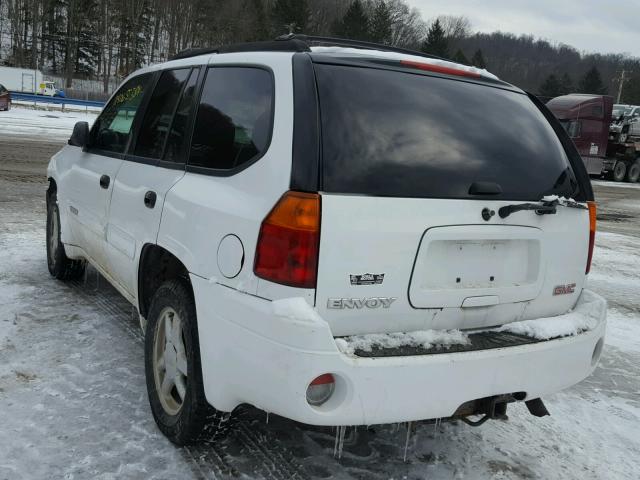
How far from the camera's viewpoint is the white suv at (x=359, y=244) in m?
2.24

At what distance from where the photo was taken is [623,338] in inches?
200

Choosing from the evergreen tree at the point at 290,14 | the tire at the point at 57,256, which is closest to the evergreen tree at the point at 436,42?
the evergreen tree at the point at 290,14

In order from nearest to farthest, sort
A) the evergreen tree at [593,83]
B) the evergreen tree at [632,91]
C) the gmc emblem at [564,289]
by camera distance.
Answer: the gmc emblem at [564,289], the evergreen tree at [632,91], the evergreen tree at [593,83]

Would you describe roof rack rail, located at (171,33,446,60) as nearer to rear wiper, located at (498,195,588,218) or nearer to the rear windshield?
the rear windshield

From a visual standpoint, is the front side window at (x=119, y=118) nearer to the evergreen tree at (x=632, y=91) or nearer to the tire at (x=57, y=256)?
the tire at (x=57, y=256)

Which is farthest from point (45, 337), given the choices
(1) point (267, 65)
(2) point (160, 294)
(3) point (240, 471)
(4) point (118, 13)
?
(4) point (118, 13)

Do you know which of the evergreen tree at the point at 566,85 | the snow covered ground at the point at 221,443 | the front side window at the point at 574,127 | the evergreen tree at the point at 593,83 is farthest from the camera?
the evergreen tree at the point at 593,83

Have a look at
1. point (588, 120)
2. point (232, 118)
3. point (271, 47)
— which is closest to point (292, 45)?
point (271, 47)

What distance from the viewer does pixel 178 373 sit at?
2865mm

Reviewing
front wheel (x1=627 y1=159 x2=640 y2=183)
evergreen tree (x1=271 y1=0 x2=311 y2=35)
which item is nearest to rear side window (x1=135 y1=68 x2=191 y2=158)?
front wheel (x1=627 y1=159 x2=640 y2=183)

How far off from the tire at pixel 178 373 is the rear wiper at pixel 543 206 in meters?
1.48

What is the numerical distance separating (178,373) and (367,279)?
1153mm

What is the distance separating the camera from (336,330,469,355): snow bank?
7.45 feet

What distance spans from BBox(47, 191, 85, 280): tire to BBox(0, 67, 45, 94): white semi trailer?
52.9 meters
